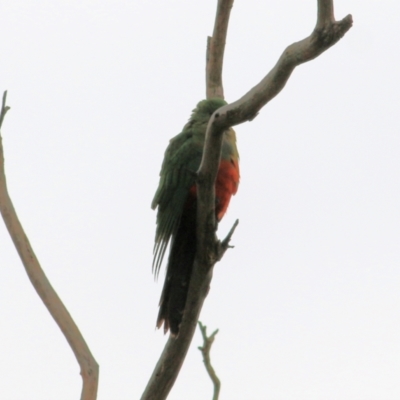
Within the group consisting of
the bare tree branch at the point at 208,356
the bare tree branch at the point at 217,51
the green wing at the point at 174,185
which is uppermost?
the bare tree branch at the point at 217,51

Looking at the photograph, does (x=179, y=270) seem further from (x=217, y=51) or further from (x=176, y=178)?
(x=217, y=51)

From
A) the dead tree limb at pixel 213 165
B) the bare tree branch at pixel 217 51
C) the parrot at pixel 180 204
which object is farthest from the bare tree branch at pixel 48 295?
the bare tree branch at pixel 217 51

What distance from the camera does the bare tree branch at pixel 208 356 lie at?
15.2 feet

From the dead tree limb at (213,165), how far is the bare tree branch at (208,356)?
80cm

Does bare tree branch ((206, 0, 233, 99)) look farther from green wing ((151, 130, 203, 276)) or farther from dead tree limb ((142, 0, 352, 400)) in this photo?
green wing ((151, 130, 203, 276))

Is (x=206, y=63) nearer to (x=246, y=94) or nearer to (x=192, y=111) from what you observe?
(x=192, y=111)

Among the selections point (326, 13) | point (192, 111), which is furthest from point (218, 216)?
point (326, 13)

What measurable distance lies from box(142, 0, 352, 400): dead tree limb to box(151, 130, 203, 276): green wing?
581mm

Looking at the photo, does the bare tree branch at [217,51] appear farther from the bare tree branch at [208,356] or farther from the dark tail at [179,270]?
the bare tree branch at [208,356]

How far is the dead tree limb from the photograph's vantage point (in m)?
4.46

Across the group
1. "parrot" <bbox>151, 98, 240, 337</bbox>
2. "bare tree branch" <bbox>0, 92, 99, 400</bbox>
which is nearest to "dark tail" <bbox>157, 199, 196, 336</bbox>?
"parrot" <bbox>151, 98, 240, 337</bbox>

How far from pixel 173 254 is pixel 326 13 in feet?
8.19

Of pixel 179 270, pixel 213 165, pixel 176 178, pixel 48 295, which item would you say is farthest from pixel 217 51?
pixel 48 295

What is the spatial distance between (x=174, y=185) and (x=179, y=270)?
661 mm
